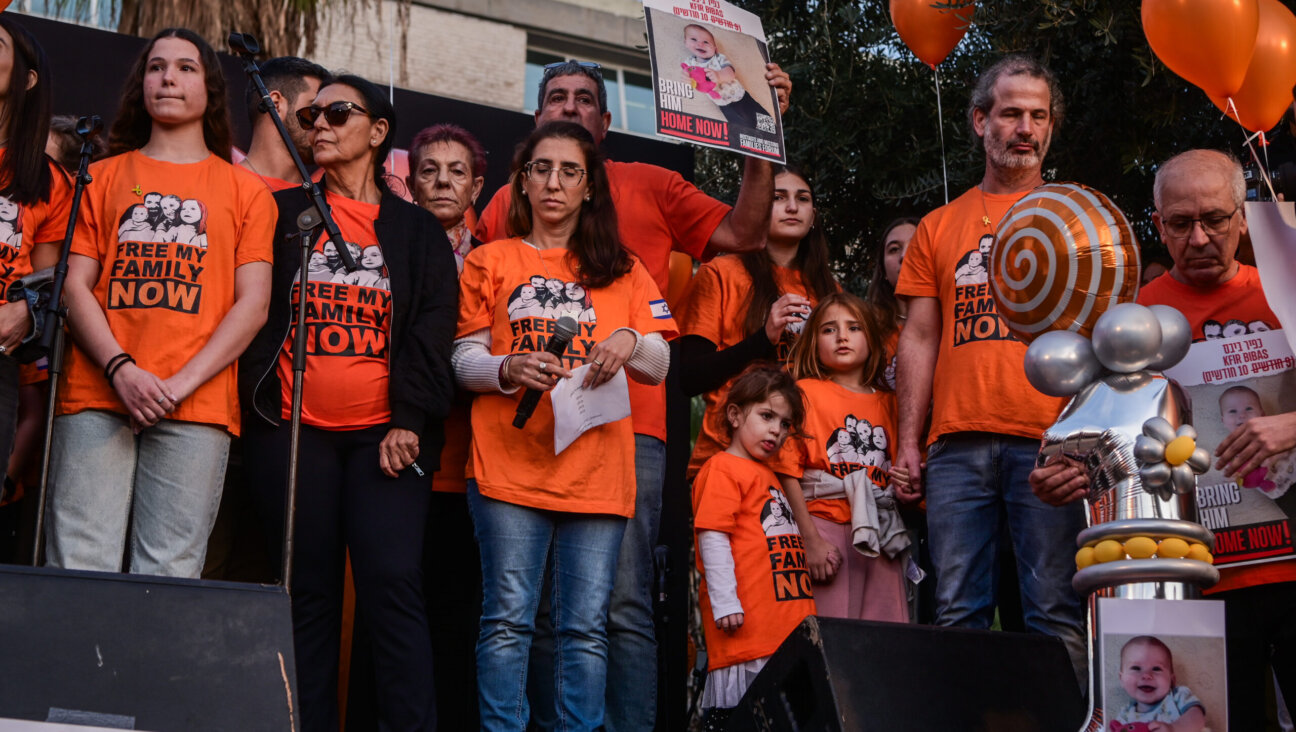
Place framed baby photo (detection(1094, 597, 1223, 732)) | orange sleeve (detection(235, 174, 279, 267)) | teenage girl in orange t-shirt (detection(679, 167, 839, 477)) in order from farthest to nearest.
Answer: teenage girl in orange t-shirt (detection(679, 167, 839, 477)), orange sleeve (detection(235, 174, 279, 267)), framed baby photo (detection(1094, 597, 1223, 732))

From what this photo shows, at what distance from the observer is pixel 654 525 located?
3.95 meters

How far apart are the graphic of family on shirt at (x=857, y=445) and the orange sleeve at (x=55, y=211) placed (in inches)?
96.1

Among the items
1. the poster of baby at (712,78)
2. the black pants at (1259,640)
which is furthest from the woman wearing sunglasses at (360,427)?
the black pants at (1259,640)

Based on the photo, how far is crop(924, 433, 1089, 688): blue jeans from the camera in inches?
137

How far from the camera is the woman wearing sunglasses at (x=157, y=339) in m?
3.26

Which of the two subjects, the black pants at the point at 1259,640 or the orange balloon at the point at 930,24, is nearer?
the black pants at the point at 1259,640

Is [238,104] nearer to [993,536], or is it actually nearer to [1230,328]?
[993,536]

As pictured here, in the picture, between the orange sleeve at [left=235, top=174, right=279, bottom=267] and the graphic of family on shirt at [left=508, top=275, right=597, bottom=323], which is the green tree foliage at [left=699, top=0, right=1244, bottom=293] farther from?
the orange sleeve at [left=235, top=174, right=279, bottom=267]

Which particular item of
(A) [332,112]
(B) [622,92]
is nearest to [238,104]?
(A) [332,112]

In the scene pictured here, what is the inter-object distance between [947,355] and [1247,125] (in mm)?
1108

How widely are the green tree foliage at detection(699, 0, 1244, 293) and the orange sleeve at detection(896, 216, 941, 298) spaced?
117cm

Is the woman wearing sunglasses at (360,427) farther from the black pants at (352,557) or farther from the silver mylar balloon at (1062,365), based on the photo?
the silver mylar balloon at (1062,365)

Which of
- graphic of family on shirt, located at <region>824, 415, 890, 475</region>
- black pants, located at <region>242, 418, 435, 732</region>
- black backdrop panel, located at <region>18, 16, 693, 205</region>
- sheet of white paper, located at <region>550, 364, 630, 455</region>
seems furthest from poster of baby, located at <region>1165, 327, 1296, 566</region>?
black backdrop panel, located at <region>18, 16, 693, 205</region>

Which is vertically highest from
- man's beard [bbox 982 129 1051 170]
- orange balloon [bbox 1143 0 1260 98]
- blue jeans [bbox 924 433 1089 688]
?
orange balloon [bbox 1143 0 1260 98]
